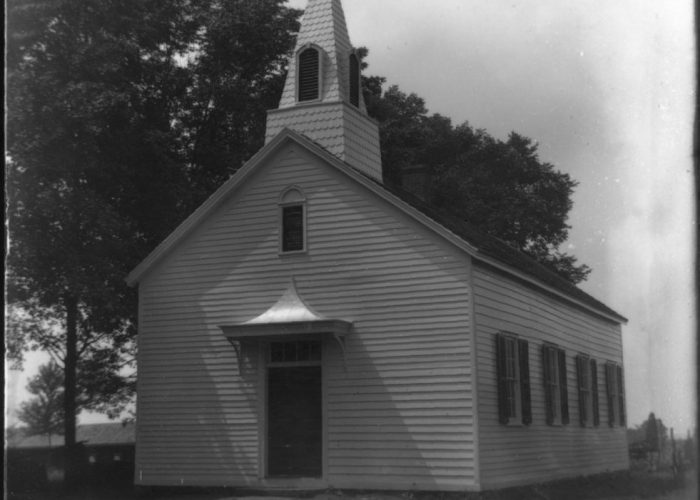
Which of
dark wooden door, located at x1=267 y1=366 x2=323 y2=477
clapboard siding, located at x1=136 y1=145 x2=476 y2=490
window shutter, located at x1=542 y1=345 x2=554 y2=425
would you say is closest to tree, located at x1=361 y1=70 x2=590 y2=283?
window shutter, located at x1=542 y1=345 x2=554 y2=425

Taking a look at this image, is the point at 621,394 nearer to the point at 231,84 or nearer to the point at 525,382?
the point at 525,382

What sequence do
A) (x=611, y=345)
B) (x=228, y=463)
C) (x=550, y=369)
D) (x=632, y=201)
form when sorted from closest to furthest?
(x=632, y=201)
(x=228, y=463)
(x=550, y=369)
(x=611, y=345)

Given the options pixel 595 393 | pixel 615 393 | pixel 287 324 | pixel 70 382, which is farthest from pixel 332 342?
pixel 615 393

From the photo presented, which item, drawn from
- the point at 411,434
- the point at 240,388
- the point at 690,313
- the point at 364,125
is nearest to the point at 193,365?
the point at 240,388

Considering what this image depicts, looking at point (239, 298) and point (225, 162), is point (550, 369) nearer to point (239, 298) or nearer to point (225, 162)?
point (239, 298)

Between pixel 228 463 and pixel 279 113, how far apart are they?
8.19m

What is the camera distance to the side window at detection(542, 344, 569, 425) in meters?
21.9

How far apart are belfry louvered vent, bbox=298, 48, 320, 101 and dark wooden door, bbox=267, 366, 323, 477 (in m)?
6.83

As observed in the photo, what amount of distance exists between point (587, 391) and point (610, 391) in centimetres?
232

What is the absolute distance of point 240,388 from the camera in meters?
19.7

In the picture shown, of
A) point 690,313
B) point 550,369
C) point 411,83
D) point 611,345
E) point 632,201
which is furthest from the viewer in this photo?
point 611,345

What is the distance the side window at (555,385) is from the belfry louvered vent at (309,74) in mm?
7959

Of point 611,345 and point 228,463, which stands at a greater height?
point 611,345

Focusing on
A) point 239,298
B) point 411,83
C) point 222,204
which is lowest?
point 239,298
